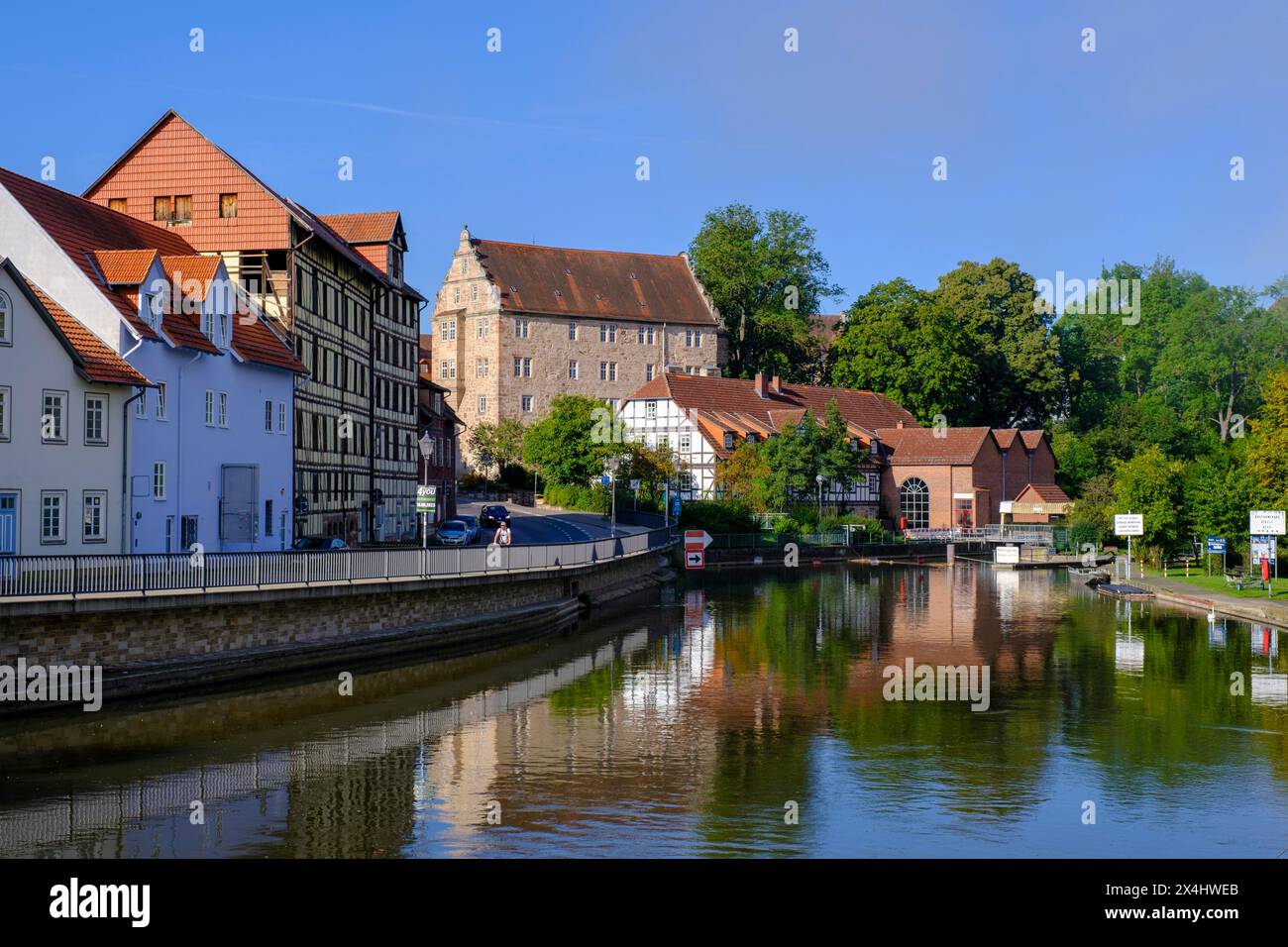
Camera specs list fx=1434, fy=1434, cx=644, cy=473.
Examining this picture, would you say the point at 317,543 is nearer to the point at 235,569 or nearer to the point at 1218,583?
the point at 235,569

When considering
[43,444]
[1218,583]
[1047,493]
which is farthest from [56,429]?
[1047,493]

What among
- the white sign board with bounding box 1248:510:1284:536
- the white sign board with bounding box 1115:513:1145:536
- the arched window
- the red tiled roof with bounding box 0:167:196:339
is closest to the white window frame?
the red tiled roof with bounding box 0:167:196:339

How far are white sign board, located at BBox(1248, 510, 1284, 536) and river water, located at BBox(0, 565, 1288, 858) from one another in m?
10.8

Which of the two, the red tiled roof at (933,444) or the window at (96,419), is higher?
the red tiled roof at (933,444)

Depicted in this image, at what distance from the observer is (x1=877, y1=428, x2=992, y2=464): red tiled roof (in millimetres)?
102375

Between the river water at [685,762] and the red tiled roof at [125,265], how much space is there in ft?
39.2

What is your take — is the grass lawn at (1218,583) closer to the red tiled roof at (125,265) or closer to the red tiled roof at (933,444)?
the red tiled roof at (933,444)

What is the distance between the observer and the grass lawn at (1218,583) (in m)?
51.2

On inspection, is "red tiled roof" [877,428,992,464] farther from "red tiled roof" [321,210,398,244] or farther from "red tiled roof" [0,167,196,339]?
"red tiled roof" [0,167,196,339]

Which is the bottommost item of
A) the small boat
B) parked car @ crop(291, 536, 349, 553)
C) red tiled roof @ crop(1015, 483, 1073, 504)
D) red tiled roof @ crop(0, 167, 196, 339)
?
the small boat

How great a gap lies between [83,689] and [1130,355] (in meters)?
120

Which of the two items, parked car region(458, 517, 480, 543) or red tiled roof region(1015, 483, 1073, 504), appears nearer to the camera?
parked car region(458, 517, 480, 543)

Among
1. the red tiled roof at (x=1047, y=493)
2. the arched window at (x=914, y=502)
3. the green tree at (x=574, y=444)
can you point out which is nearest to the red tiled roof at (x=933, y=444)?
the arched window at (x=914, y=502)
